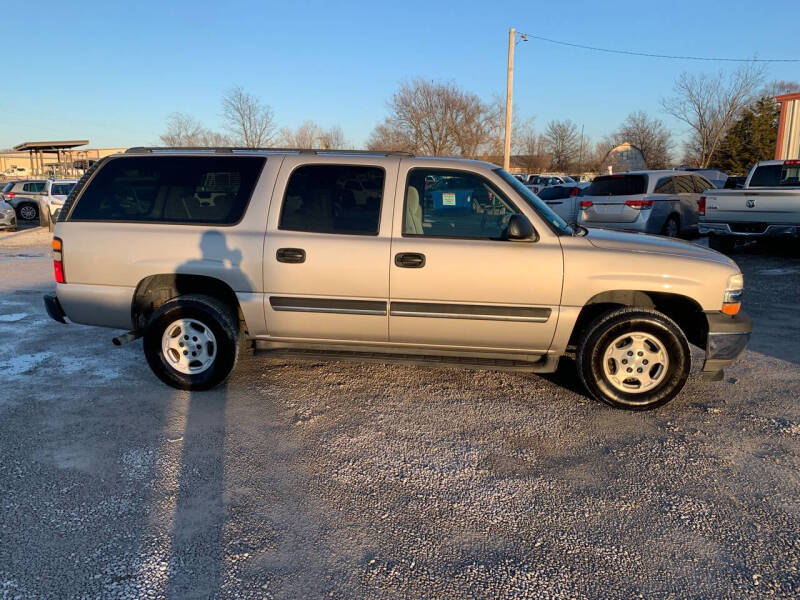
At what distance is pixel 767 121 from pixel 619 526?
1486 inches

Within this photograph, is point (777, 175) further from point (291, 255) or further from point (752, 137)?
point (752, 137)

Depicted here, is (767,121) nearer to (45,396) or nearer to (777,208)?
(777,208)

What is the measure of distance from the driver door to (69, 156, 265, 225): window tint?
131cm

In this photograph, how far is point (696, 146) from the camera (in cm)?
3888

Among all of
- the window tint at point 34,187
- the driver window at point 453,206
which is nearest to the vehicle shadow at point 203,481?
the driver window at point 453,206

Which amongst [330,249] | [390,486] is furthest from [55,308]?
[390,486]

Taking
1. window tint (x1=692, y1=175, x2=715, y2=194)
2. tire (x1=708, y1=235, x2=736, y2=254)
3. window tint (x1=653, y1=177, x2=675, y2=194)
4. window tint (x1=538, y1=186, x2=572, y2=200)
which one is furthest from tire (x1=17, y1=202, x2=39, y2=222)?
tire (x1=708, y1=235, x2=736, y2=254)

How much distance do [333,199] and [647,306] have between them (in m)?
2.56

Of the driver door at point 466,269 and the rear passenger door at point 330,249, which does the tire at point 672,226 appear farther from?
the rear passenger door at point 330,249

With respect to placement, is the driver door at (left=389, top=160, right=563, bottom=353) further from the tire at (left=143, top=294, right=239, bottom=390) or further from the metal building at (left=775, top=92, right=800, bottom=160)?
the metal building at (left=775, top=92, right=800, bottom=160)

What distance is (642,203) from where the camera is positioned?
37.7ft

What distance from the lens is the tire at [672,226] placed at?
1218 centimetres

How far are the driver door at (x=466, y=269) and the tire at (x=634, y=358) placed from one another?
34 cm

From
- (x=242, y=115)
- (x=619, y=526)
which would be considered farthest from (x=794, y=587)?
(x=242, y=115)
